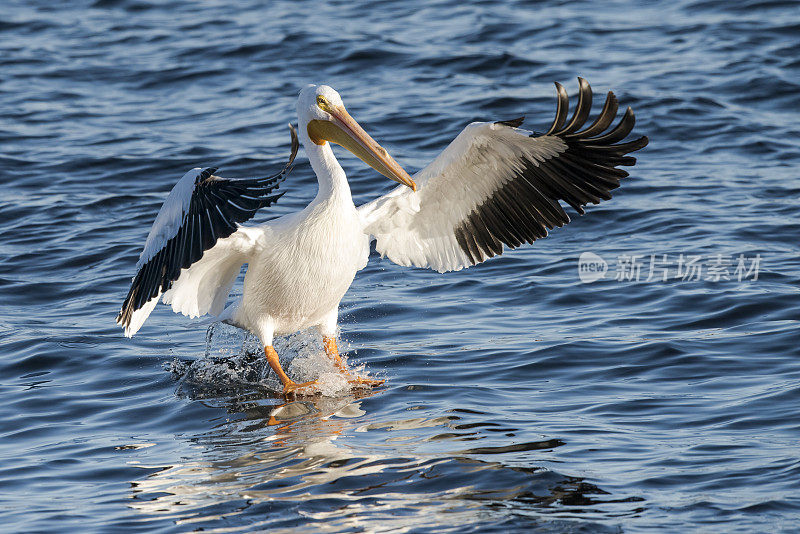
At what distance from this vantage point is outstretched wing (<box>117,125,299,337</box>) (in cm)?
511

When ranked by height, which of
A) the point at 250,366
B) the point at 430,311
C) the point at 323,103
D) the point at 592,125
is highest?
the point at 323,103

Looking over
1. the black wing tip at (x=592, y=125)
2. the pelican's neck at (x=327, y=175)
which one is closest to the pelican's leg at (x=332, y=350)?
the pelican's neck at (x=327, y=175)

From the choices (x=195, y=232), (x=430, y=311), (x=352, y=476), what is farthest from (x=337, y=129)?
(x=352, y=476)

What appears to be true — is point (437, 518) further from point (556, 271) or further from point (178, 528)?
point (556, 271)

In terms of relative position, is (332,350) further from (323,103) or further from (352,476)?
(352,476)

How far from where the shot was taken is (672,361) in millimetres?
6094

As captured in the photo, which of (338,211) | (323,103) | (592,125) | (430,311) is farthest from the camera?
(430,311)

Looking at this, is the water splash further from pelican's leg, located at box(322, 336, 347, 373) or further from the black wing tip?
the black wing tip

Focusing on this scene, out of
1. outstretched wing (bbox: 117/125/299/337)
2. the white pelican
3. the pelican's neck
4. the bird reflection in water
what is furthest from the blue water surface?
the pelican's neck

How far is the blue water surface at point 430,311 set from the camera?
4609mm

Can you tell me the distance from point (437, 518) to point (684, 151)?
6.72 m

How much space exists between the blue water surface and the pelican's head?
1.23m

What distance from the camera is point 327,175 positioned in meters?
5.91

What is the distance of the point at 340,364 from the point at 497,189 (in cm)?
135
